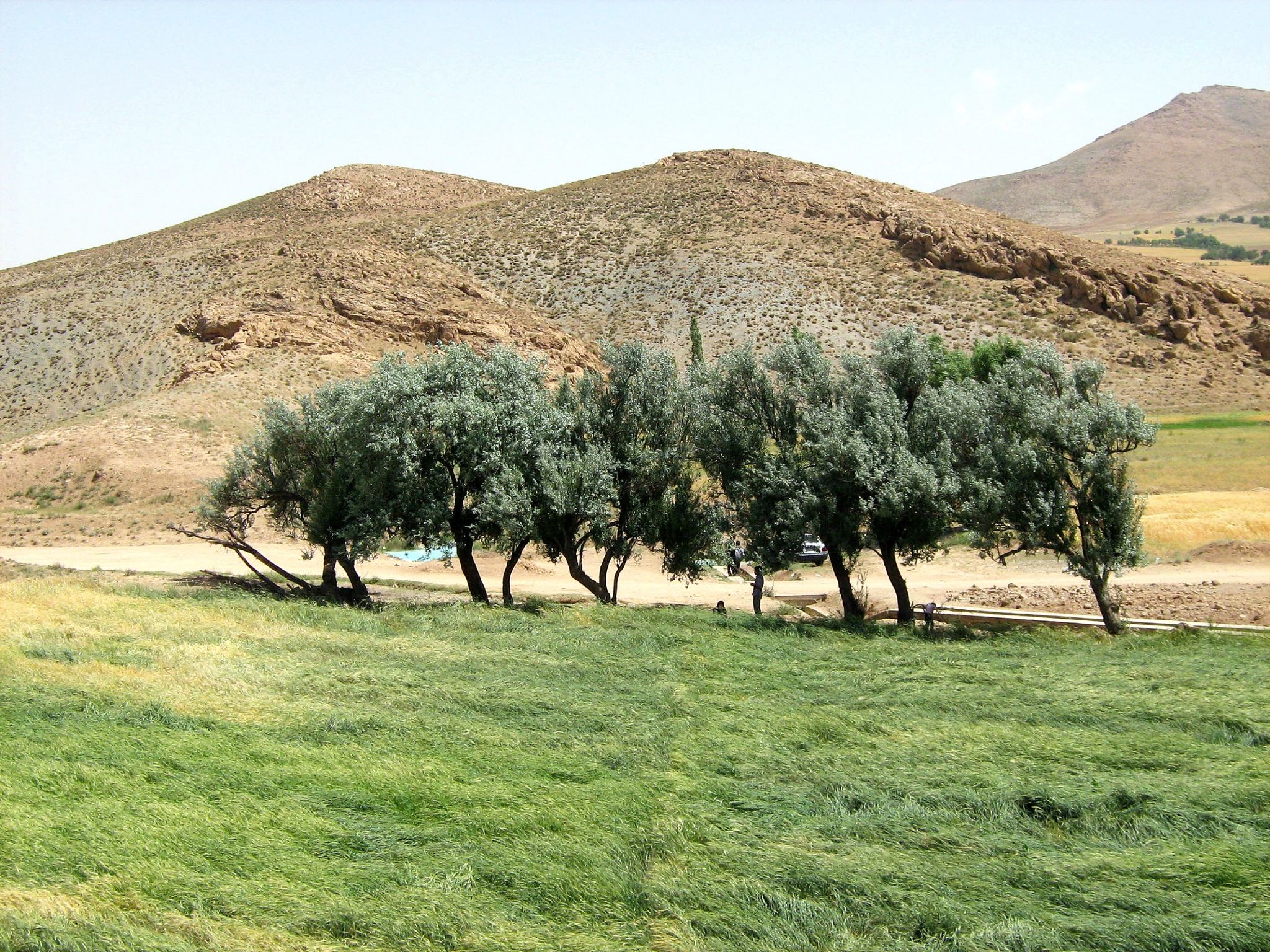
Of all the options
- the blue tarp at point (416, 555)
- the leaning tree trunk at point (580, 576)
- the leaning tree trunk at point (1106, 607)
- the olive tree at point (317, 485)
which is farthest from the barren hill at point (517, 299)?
the leaning tree trunk at point (1106, 607)

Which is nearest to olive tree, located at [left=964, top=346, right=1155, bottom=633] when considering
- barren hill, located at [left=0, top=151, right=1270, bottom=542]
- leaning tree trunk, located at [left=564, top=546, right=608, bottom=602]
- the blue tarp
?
leaning tree trunk, located at [left=564, top=546, right=608, bottom=602]

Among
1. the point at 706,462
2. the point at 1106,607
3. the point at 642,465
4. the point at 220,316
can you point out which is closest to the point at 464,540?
the point at 642,465

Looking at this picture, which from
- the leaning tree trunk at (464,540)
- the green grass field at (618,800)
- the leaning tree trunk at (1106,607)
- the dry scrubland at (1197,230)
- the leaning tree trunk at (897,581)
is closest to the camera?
the green grass field at (618,800)

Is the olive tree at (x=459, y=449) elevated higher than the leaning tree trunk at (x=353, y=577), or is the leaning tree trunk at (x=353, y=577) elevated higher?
the olive tree at (x=459, y=449)

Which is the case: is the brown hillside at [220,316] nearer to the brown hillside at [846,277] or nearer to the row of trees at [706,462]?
the brown hillside at [846,277]

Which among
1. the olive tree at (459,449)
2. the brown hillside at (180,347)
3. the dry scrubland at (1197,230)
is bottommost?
the olive tree at (459,449)

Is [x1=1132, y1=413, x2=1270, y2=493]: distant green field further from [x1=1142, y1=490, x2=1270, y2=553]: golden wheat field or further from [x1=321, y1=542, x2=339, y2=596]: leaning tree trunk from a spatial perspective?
[x1=321, y1=542, x2=339, y2=596]: leaning tree trunk

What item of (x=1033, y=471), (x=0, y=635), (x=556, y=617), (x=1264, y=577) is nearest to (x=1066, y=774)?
(x=1033, y=471)

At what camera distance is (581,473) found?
2181 centimetres

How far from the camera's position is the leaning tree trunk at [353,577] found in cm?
2247

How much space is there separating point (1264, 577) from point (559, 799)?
24.1 m

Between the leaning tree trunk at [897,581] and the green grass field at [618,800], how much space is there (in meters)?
5.23

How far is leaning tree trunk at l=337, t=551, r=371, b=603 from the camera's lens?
22469mm

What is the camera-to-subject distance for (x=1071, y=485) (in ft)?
64.1
